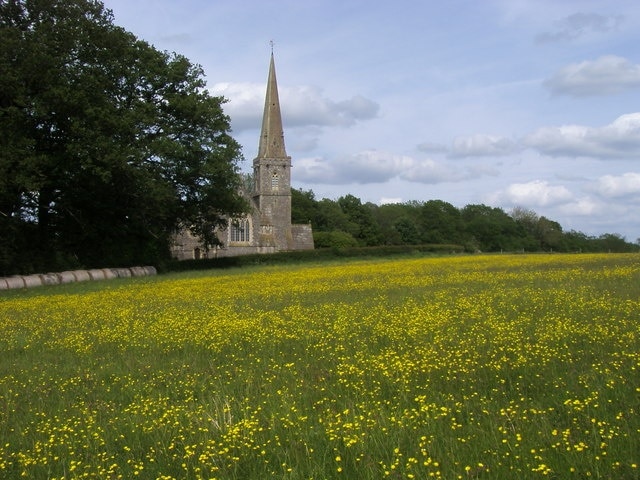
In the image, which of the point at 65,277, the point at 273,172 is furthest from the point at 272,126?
the point at 65,277

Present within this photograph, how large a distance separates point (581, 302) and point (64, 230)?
3048 centimetres

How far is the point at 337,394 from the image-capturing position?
6.97m

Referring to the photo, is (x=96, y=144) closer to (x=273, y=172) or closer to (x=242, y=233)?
(x=242, y=233)

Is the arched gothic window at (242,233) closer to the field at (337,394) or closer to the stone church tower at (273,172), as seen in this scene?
the stone church tower at (273,172)

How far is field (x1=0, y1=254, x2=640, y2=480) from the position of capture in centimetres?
504

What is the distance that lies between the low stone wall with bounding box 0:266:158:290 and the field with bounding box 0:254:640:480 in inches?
631

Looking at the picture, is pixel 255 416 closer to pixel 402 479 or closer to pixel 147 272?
pixel 402 479

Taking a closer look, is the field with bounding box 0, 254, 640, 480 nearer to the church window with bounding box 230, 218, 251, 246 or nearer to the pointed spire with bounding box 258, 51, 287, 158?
the church window with bounding box 230, 218, 251, 246

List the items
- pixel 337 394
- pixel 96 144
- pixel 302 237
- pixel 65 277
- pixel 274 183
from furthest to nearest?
pixel 302 237
pixel 274 183
pixel 65 277
pixel 96 144
pixel 337 394

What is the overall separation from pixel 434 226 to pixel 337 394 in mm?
131758

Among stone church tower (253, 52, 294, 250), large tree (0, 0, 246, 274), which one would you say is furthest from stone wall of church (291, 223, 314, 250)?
large tree (0, 0, 246, 274)

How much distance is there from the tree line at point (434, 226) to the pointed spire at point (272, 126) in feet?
55.3

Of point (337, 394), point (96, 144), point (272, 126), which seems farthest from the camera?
point (272, 126)

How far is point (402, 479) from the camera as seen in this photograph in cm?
455
